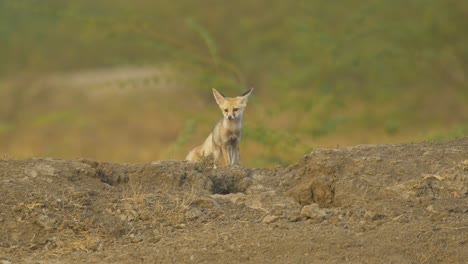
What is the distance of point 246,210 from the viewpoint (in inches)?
257

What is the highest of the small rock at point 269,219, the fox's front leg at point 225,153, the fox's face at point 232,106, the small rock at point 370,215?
the fox's face at point 232,106

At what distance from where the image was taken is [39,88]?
85.5ft

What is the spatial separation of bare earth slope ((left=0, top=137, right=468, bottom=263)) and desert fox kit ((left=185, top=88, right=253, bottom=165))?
1.94 metres

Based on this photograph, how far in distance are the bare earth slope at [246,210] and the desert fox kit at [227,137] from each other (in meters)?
1.94

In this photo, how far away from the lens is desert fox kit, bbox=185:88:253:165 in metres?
9.24

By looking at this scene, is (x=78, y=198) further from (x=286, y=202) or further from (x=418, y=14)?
(x=418, y=14)

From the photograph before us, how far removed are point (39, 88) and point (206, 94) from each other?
5.83m

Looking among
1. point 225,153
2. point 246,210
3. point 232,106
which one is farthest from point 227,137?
point 246,210

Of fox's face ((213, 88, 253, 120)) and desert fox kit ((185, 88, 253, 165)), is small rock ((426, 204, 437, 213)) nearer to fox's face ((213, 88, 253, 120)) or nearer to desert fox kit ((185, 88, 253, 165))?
desert fox kit ((185, 88, 253, 165))

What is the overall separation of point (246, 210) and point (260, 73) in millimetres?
16021

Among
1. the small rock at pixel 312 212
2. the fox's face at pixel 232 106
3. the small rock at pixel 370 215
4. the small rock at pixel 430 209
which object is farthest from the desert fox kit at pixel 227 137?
the small rock at pixel 430 209

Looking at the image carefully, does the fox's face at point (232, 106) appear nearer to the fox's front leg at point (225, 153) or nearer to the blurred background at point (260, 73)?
the fox's front leg at point (225, 153)

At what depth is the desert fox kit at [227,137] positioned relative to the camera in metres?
9.24

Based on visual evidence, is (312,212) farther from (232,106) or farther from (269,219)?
(232,106)
